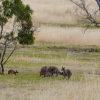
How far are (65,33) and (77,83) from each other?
49.9ft

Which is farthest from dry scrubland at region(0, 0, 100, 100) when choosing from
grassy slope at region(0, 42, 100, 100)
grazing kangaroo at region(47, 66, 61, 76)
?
grazing kangaroo at region(47, 66, 61, 76)

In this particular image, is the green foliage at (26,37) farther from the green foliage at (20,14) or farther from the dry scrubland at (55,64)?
the dry scrubland at (55,64)

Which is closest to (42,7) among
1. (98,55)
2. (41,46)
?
(41,46)

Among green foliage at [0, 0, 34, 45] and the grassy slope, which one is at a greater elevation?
green foliage at [0, 0, 34, 45]

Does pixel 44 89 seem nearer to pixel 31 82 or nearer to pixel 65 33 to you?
pixel 31 82

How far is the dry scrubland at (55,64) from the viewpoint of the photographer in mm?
13250

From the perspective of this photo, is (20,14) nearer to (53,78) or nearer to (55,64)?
(53,78)

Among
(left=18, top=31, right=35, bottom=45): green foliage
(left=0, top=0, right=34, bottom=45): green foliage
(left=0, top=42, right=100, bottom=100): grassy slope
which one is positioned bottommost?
(left=0, top=42, right=100, bottom=100): grassy slope

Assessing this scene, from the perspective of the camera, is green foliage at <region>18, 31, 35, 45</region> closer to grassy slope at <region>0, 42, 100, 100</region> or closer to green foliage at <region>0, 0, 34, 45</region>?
green foliage at <region>0, 0, 34, 45</region>

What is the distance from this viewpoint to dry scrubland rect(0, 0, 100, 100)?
13.2 meters

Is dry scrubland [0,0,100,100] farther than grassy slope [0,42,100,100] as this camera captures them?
Yes

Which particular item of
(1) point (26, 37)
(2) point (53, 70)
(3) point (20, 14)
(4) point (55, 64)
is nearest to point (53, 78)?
(2) point (53, 70)

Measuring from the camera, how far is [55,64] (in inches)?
828

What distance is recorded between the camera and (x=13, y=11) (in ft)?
59.4
